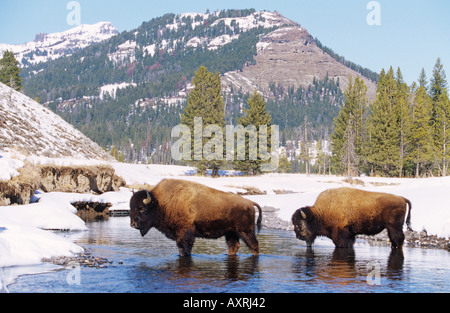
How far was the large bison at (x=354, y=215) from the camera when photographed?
15.8 metres

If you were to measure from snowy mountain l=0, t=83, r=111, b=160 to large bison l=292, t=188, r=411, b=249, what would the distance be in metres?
30.3

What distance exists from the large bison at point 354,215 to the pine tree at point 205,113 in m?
55.4

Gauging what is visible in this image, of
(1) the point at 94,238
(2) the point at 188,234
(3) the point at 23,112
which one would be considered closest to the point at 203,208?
(2) the point at 188,234

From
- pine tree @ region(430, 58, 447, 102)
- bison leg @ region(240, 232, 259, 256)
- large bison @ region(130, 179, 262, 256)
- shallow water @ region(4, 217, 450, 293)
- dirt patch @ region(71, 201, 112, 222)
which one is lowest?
dirt patch @ region(71, 201, 112, 222)

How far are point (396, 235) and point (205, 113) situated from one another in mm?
61128

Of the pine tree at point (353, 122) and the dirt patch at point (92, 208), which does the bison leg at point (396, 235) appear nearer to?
the dirt patch at point (92, 208)

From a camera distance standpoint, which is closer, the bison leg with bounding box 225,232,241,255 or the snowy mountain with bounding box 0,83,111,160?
the bison leg with bounding box 225,232,241,255

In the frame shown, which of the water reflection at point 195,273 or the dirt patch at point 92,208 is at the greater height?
the water reflection at point 195,273

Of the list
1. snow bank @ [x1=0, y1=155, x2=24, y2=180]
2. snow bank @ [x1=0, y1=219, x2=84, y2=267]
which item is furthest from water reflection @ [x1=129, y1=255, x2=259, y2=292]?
snow bank @ [x1=0, y1=155, x2=24, y2=180]

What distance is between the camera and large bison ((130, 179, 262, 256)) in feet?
42.9

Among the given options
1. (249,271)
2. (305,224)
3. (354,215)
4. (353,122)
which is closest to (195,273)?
(249,271)
